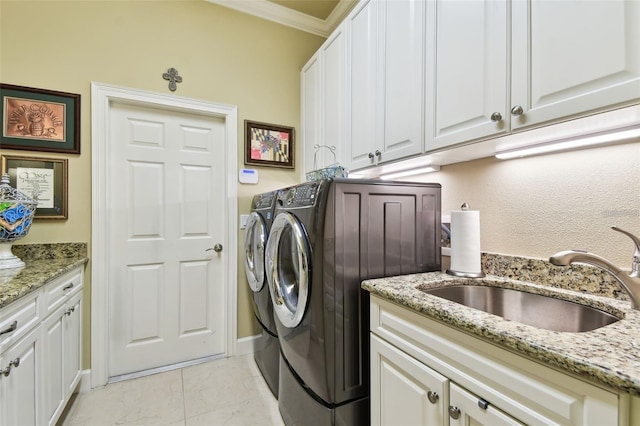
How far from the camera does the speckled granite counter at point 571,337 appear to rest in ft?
1.74

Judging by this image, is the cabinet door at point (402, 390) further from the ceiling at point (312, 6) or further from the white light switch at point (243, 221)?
the ceiling at point (312, 6)

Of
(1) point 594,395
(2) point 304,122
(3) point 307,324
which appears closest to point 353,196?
(3) point 307,324

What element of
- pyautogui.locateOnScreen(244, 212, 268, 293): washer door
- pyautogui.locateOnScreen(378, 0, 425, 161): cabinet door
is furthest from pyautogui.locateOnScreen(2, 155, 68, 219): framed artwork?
pyautogui.locateOnScreen(378, 0, 425, 161): cabinet door

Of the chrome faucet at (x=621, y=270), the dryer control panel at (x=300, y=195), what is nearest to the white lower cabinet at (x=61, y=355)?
the dryer control panel at (x=300, y=195)

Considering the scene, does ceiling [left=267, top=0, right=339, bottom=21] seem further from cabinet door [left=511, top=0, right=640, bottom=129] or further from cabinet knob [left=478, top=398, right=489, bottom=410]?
cabinet knob [left=478, top=398, right=489, bottom=410]

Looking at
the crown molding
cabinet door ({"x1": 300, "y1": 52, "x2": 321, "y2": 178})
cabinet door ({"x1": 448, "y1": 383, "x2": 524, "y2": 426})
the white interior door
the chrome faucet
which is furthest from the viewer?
the crown molding

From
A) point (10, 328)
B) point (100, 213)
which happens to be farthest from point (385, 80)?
point (100, 213)

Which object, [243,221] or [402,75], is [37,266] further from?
[402,75]

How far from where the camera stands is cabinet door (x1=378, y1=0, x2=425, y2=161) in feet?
4.32

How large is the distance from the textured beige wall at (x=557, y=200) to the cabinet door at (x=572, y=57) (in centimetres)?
37

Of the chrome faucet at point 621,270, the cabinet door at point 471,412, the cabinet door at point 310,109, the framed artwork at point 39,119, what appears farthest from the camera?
the cabinet door at point 310,109

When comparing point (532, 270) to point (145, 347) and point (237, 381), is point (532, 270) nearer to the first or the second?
point (237, 381)

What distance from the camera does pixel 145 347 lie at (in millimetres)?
2205

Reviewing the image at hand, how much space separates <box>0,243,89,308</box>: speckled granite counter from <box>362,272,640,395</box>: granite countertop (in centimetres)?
140
